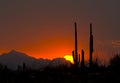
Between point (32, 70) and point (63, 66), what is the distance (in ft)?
9.63

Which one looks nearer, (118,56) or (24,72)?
(24,72)

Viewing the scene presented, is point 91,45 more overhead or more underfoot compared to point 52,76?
more overhead

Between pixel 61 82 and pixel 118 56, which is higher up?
pixel 118 56

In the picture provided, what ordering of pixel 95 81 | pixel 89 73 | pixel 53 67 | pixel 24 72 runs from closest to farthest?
pixel 95 81 < pixel 89 73 < pixel 24 72 < pixel 53 67

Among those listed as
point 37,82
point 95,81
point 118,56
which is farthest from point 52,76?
point 118,56

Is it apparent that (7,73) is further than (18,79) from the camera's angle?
Yes

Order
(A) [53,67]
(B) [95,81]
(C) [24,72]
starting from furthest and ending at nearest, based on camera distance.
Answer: (A) [53,67] → (C) [24,72] → (B) [95,81]

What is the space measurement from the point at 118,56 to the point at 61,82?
8.97 metres

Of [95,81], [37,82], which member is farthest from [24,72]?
[95,81]

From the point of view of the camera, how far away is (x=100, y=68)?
41344 millimetres

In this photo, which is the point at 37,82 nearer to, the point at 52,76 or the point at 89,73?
the point at 52,76

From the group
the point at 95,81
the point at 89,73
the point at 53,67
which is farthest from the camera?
the point at 53,67

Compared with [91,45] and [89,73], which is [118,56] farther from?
[89,73]

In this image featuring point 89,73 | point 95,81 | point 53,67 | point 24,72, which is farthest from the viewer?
point 53,67
